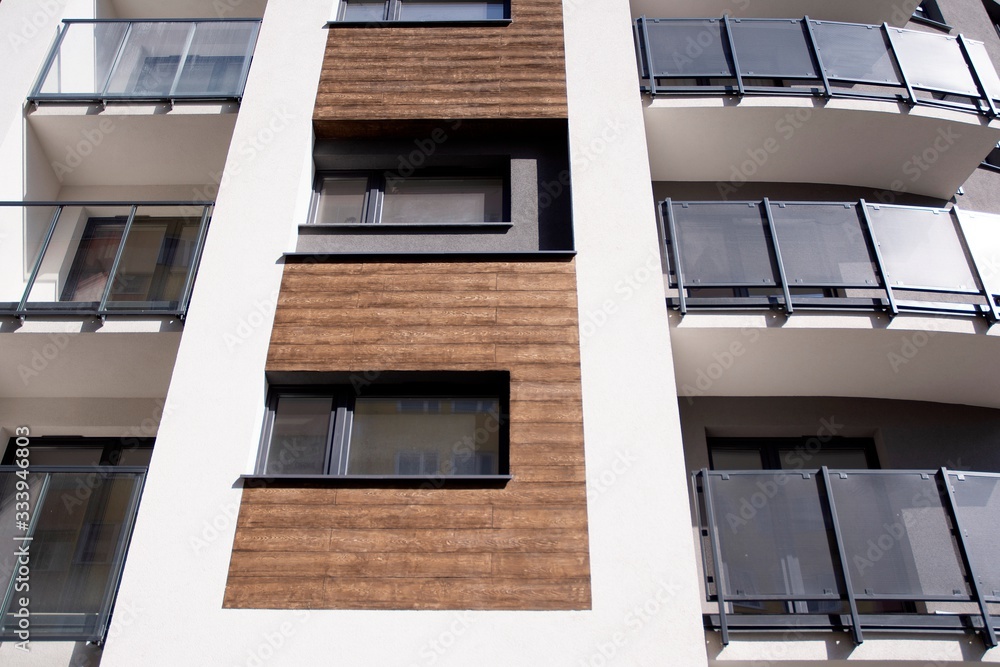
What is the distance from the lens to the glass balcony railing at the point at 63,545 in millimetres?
5730

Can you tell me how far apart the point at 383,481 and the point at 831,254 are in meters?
4.88

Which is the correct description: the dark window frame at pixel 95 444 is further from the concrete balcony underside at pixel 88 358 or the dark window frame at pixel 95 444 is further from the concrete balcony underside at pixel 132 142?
the concrete balcony underside at pixel 132 142

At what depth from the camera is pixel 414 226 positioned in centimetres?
768

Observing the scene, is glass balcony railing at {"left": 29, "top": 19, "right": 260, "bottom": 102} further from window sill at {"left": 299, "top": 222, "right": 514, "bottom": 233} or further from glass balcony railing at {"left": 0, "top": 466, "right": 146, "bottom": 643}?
glass balcony railing at {"left": 0, "top": 466, "right": 146, "bottom": 643}

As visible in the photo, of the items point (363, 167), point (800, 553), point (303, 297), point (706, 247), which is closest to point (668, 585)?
point (800, 553)

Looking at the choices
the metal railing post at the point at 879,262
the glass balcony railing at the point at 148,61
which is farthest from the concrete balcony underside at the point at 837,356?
the glass balcony railing at the point at 148,61

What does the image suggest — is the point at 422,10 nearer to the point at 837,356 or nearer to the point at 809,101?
the point at 809,101

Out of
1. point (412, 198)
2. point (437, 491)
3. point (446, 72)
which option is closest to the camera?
point (437, 491)

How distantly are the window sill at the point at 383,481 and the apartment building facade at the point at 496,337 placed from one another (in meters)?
0.02

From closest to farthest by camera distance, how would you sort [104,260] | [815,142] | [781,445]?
[104,260]
[781,445]
[815,142]

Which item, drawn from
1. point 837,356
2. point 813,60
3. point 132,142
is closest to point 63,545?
point 132,142

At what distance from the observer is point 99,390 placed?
25.8ft

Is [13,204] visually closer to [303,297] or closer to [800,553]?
[303,297]

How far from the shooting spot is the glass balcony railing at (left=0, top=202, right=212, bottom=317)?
23.7ft
